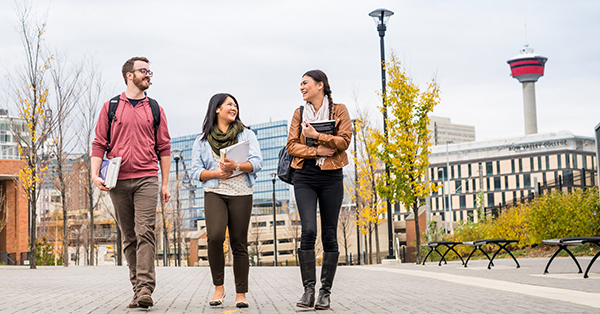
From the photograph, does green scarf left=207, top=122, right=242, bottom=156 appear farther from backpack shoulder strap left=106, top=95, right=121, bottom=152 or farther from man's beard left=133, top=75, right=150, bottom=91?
backpack shoulder strap left=106, top=95, right=121, bottom=152

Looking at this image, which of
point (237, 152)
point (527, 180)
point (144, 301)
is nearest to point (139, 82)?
point (237, 152)

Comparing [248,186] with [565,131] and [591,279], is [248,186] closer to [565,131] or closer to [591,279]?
[591,279]

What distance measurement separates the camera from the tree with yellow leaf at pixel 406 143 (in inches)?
699

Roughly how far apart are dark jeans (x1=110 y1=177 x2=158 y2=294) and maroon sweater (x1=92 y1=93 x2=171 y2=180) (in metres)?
0.11

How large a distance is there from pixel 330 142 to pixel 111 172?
6.81ft

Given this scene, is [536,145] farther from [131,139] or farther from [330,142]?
[131,139]

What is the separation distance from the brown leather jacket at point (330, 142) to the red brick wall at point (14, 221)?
3219cm

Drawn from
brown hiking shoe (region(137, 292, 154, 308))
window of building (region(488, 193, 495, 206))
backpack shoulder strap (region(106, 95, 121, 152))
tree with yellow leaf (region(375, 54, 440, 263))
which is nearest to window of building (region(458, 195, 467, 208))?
window of building (region(488, 193, 495, 206))

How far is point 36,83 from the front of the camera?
19938 millimetres

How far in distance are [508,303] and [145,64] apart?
13.8ft

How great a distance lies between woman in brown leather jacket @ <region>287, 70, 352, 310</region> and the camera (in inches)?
230

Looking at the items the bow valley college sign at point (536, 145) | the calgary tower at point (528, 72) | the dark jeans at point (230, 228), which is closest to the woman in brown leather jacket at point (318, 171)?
the dark jeans at point (230, 228)

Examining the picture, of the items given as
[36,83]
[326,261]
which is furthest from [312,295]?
[36,83]

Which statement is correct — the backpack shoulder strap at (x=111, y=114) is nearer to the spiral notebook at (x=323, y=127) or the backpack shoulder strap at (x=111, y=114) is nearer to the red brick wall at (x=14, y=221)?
the spiral notebook at (x=323, y=127)
